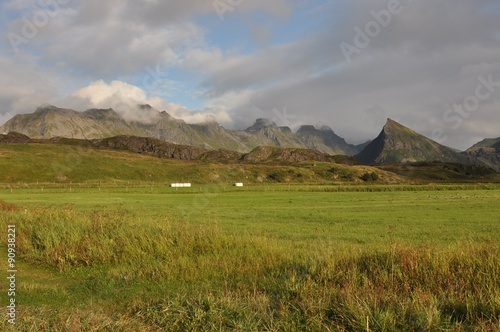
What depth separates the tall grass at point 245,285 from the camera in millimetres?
8500

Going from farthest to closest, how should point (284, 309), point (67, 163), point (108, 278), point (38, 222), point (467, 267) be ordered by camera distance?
point (67, 163) < point (38, 222) < point (108, 278) < point (467, 267) < point (284, 309)

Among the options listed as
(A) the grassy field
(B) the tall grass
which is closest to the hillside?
(A) the grassy field

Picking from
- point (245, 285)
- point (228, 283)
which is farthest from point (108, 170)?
point (245, 285)

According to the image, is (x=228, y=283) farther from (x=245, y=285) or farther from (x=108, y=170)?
(x=108, y=170)

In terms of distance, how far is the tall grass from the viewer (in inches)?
335

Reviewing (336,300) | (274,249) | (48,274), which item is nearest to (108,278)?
(48,274)

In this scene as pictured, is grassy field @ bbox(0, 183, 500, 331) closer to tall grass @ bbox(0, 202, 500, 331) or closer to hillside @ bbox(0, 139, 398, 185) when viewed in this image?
tall grass @ bbox(0, 202, 500, 331)

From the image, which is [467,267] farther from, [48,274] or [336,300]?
[48,274]

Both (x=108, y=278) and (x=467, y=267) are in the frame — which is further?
(x=108, y=278)

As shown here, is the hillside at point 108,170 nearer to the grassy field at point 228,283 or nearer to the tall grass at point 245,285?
the grassy field at point 228,283

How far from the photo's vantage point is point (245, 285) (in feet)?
38.4

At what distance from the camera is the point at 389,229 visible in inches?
1031

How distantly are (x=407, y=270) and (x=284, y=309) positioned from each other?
4.55 m

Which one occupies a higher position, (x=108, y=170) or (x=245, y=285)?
(x=108, y=170)
